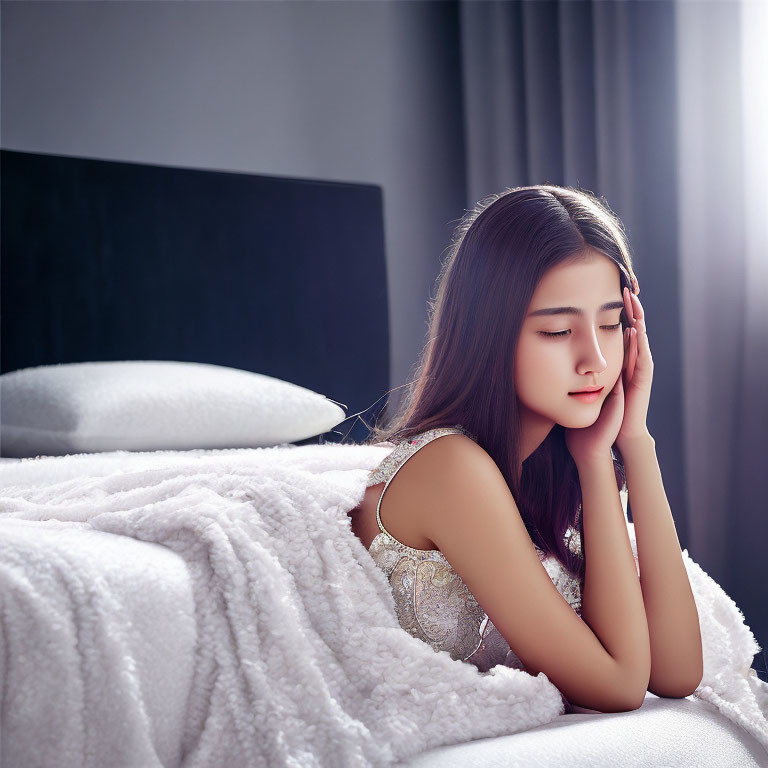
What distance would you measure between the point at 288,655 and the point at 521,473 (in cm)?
46

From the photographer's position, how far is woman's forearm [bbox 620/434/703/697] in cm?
99

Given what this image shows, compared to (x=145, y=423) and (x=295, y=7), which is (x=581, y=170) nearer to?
(x=295, y=7)

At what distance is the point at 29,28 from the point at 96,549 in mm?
2331

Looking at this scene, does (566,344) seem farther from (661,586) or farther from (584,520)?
(661,586)

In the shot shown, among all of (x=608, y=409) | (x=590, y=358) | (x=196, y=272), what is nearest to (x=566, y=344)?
(x=590, y=358)

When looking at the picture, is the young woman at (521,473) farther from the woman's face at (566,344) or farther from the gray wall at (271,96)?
the gray wall at (271,96)

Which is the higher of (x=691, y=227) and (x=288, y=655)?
(x=691, y=227)

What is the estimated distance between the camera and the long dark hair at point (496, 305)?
1.00 metres

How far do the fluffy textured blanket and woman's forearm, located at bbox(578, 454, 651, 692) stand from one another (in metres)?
0.11

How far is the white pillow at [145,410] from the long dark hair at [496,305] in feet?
2.79

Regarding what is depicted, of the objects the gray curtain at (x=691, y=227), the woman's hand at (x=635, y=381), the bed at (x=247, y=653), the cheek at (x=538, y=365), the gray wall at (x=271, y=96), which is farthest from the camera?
the gray wall at (x=271, y=96)

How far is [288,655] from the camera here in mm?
803

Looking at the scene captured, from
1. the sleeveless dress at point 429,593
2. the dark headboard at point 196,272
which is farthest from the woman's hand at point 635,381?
the dark headboard at point 196,272

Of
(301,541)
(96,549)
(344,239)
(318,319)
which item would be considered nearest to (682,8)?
(344,239)
